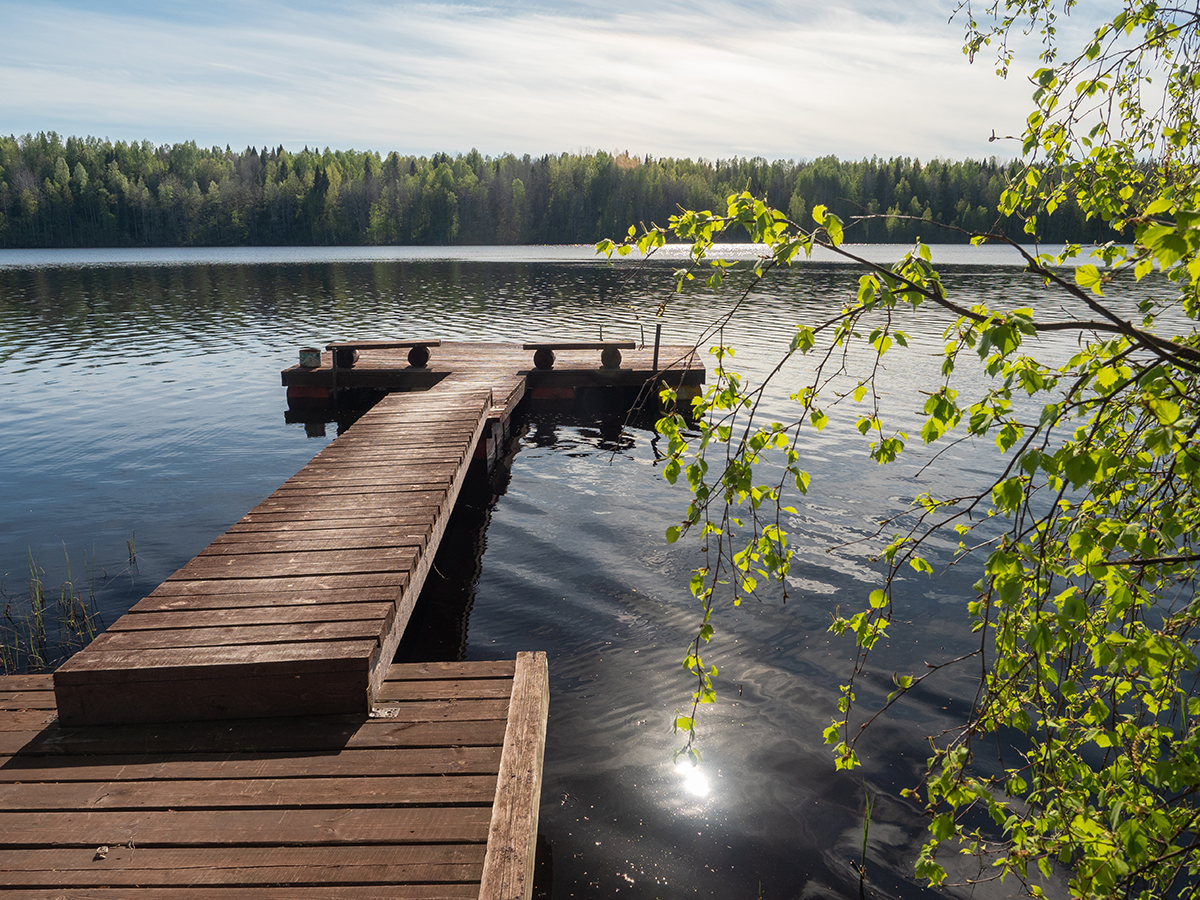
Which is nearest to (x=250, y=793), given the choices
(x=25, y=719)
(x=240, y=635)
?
(x=240, y=635)

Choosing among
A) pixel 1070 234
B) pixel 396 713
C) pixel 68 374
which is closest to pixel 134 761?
pixel 396 713

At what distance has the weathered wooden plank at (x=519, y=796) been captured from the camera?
3.45 m

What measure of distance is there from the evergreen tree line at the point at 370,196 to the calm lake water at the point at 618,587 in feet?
390

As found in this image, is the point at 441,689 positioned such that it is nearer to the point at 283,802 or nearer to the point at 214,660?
the point at 283,802

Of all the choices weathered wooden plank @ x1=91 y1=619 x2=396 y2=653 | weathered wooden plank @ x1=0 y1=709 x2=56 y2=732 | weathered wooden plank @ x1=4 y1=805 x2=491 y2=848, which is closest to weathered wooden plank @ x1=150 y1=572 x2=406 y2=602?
weathered wooden plank @ x1=91 y1=619 x2=396 y2=653

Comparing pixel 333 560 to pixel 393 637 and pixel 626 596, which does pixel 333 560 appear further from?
pixel 626 596

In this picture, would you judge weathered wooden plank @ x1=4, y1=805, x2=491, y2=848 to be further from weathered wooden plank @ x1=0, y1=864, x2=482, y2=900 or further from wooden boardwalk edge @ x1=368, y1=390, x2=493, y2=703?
wooden boardwalk edge @ x1=368, y1=390, x2=493, y2=703

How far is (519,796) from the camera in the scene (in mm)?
3975

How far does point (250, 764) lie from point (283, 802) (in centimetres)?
44

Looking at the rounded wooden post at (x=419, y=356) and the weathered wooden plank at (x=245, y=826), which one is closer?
the weathered wooden plank at (x=245, y=826)

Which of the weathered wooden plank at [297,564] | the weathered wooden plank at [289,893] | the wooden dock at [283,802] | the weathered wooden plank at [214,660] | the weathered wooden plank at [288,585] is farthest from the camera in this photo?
the weathered wooden plank at [297,564]

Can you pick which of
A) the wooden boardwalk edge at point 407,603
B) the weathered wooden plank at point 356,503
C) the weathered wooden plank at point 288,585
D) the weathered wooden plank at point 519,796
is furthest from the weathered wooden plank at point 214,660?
the weathered wooden plank at point 356,503

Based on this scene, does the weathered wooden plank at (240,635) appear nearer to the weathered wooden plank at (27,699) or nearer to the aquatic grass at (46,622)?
the weathered wooden plank at (27,699)

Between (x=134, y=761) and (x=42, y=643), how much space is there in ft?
16.7
